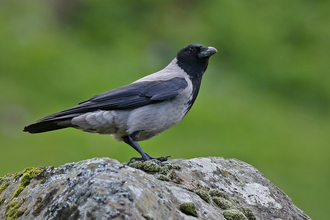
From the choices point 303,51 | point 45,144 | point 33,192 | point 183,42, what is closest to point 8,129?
point 45,144

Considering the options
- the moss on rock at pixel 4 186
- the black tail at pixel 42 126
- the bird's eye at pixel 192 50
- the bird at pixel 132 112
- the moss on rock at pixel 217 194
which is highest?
the bird's eye at pixel 192 50

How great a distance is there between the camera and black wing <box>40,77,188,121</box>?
6062 millimetres

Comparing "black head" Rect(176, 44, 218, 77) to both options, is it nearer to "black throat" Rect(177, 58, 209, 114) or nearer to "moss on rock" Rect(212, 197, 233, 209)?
"black throat" Rect(177, 58, 209, 114)

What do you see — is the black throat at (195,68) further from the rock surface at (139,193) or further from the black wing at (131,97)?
the rock surface at (139,193)

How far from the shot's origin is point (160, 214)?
3.42 meters

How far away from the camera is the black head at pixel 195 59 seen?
7531 millimetres

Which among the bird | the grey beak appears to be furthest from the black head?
the bird

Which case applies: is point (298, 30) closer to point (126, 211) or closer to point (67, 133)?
point (67, 133)

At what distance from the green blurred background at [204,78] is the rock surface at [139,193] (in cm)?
696

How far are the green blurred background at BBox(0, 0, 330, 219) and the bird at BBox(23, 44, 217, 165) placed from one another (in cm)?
607

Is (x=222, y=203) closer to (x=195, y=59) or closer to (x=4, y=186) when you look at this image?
(x=4, y=186)

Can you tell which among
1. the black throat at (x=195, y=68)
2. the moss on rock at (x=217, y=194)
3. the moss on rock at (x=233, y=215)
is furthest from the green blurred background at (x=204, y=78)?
the moss on rock at (x=233, y=215)

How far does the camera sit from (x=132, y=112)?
621 cm

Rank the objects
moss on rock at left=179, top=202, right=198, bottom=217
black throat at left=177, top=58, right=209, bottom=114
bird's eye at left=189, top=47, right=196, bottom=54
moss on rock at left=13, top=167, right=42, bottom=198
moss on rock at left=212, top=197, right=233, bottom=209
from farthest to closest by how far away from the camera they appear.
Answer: bird's eye at left=189, top=47, right=196, bottom=54, black throat at left=177, top=58, right=209, bottom=114, moss on rock at left=212, top=197, right=233, bottom=209, moss on rock at left=13, top=167, right=42, bottom=198, moss on rock at left=179, top=202, right=198, bottom=217
